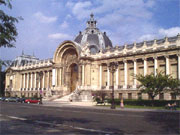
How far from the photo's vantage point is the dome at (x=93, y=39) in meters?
69.9

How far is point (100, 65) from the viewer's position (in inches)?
2464

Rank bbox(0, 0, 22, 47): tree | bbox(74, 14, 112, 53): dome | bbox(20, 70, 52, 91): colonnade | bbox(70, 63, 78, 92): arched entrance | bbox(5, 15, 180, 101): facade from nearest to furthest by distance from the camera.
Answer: bbox(0, 0, 22, 47): tree, bbox(5, 15, 180, 101): facade, bbox(74, 14, 112, 53): dome, bbox(70, 63, 78, 92): arched entrance, bbox(20, 70, 52, 91): colonnade

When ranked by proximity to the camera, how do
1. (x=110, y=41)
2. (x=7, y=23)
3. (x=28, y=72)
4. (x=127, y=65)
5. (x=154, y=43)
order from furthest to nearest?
(x=28, y=72), (x=110, y=41), (x=127, y=65), (x=154, y=43), (x=7, y=23)

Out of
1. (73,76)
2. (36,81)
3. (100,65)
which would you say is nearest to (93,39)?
(100,65)

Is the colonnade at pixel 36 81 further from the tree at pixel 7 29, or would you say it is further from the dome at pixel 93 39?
the tree at pixel 7 29

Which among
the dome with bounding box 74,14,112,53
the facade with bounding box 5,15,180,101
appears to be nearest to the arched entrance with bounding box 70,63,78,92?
the facade with bounding box 5,15,180,101

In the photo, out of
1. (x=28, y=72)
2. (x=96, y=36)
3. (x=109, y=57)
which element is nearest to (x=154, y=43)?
(x=109, y=57)

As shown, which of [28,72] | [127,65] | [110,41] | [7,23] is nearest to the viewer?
[7,23]

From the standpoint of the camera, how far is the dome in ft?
229

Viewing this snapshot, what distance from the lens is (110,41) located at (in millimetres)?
77688

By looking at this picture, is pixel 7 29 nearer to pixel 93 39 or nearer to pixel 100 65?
pixel 100 65

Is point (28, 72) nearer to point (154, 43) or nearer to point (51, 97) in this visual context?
point (51, 97)

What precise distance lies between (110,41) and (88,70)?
19969 millimetres

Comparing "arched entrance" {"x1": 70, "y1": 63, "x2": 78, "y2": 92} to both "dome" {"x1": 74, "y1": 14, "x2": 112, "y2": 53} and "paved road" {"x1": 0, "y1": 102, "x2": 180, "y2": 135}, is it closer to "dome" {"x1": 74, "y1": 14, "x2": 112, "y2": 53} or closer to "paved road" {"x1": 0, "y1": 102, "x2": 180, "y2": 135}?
"dome" {"x1": 74, "y1": 14, "x2": 112, "y2": 53}
